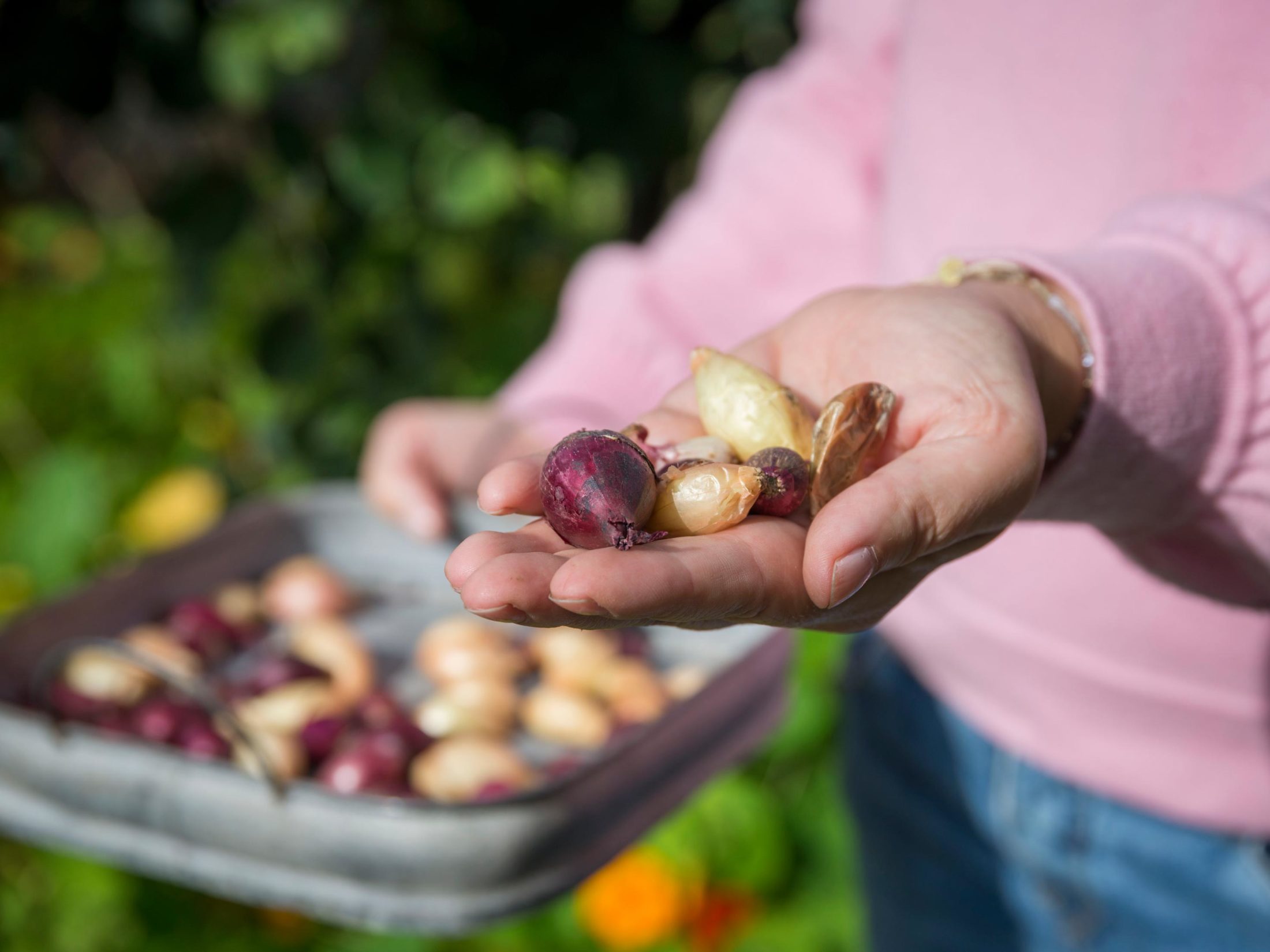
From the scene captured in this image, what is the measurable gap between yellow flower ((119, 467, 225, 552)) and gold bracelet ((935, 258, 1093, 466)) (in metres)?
1.10

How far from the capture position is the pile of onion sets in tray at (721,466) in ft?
1.38

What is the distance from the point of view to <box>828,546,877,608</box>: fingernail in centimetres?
35

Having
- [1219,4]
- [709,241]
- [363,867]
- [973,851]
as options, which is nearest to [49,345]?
[709,241]

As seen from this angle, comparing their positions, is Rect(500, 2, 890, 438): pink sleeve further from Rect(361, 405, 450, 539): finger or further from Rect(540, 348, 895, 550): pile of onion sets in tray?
Rect(540, 348, 895, 550): pile of onion sets in tray

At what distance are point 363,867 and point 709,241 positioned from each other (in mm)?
555

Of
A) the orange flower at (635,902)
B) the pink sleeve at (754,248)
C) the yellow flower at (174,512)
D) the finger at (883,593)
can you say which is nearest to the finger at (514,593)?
the finger at (883,593)

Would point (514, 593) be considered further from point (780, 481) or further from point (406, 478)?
point (406, 478)

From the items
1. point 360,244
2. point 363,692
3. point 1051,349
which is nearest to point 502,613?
point 1051,349

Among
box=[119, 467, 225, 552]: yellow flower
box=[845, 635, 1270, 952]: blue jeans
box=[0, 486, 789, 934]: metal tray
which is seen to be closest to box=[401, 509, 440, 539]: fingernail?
box=[0, 486, 789, 934]: metal tray

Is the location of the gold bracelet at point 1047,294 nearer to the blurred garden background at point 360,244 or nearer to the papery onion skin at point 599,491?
the papery onion skin at point 599,491

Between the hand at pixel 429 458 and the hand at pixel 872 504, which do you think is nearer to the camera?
the hand at pixel 872 504

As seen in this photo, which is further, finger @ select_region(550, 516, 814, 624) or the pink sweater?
the pink sweater

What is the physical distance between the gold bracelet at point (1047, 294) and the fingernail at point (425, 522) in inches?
19.7

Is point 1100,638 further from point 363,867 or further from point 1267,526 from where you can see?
point 363,867
